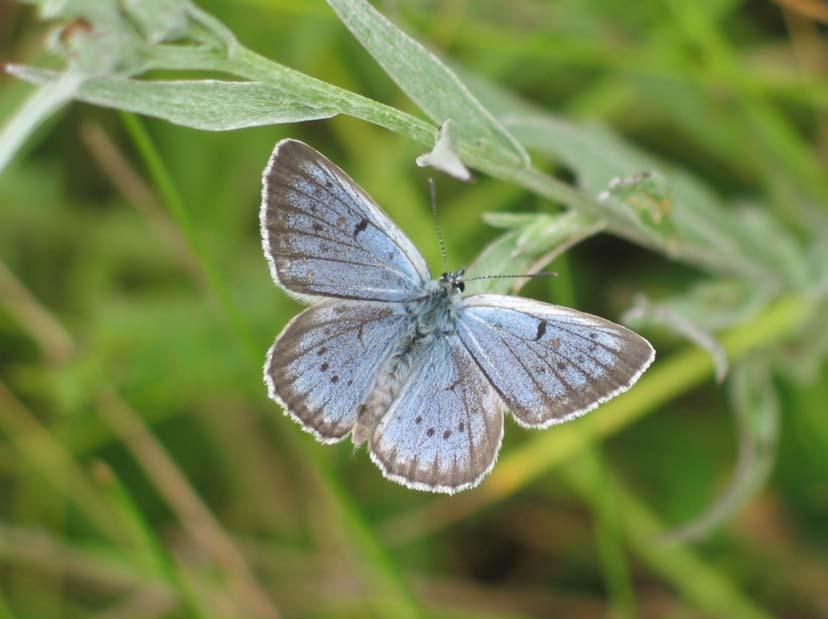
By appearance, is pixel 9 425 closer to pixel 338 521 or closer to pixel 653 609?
pixel 338 521

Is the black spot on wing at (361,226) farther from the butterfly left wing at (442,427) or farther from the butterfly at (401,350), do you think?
the butterfly left wing at (442,427)

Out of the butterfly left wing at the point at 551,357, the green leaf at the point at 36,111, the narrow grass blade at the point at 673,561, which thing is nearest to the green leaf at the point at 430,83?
the butterfly left wing at the point at 551,357

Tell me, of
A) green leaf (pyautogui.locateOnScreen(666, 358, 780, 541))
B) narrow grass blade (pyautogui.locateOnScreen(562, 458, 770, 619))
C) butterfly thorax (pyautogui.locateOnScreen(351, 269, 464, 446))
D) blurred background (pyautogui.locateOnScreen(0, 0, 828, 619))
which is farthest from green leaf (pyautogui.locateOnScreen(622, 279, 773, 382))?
narrow grass blade (pyautogui.locateOnScreen(562, 458, 770, 619))

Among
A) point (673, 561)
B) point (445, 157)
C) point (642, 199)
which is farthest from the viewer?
point (673, 561)

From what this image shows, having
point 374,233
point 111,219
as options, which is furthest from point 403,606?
point 111,219

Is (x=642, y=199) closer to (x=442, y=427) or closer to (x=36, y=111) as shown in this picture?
(x=442, y=427)

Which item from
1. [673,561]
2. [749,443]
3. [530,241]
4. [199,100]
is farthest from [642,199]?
[673,561]

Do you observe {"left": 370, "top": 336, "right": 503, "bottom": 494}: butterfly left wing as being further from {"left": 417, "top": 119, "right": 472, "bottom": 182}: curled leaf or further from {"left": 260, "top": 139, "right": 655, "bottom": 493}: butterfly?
{"left": 417, "top": 119, "right": 472, "bottom": 182}: curled leaf
